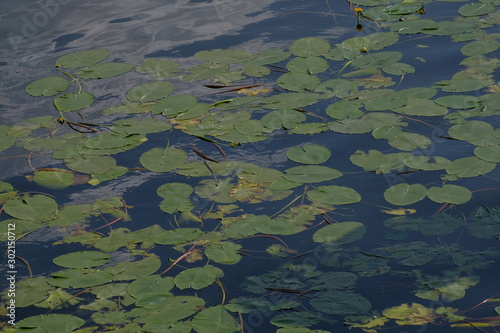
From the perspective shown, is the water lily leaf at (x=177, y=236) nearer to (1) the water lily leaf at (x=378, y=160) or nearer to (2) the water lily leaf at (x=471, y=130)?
(1) the water lily leaf at (x=378, y=160)

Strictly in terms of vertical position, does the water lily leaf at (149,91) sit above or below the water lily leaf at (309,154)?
above

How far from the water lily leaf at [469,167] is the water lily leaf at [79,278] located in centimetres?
149

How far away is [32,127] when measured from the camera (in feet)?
11.1

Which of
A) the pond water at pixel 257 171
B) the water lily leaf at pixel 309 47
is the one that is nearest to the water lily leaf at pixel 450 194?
the pond water at pixel 257 171

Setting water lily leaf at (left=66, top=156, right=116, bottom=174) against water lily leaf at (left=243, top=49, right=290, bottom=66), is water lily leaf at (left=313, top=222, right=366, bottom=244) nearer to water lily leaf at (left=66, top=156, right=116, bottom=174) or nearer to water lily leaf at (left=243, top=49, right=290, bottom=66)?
water lily leaf at (left=66, top=156, right=116, bottom=174)

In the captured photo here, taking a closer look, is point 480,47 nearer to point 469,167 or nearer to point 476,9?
point 476,9

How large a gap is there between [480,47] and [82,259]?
2.57 metres

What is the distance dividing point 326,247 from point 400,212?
38 cm

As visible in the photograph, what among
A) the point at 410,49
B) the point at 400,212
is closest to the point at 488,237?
the point at 400,212

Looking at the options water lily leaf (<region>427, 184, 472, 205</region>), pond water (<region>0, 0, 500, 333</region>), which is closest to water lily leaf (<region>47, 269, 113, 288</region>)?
pond water (<region>0, 0, 500, 333</region>)

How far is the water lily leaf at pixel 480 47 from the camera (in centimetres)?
374

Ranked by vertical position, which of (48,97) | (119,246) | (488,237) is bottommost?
(488,237)

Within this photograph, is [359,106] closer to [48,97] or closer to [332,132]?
[332,132]

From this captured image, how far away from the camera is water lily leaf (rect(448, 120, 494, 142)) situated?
301 cm
